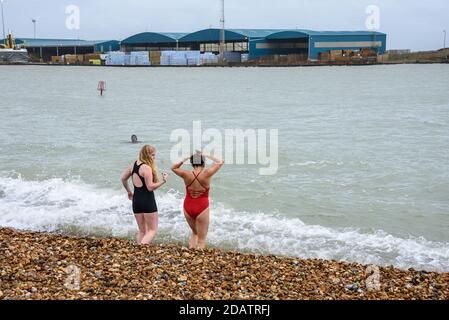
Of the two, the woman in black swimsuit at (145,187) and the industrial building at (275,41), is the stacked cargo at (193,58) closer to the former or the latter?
the industrial building at (275,41)

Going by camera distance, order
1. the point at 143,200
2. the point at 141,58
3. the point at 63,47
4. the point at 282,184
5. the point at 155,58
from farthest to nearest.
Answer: the point at 63,47 → the point at 155,58 → the point at 141,58 → the point at 282,184 → the point at 143,200

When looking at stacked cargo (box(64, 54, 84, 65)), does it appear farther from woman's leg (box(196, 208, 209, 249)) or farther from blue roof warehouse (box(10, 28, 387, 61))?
woman's leg (box(196, 208, 209, 249))

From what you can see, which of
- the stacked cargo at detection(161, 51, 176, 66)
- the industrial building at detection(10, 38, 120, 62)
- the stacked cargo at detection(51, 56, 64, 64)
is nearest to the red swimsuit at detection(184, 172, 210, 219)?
the stacked cargo at detection(161, 51, 176, 66)

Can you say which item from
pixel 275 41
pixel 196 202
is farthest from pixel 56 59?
pixel 196 202

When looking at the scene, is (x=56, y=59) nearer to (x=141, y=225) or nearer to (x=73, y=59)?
(x=73, y=59)

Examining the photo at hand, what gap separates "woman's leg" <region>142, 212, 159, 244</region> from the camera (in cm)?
884

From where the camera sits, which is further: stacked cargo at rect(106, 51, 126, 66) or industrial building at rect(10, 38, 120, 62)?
industrial building at rect(10, 38, 120, 62)

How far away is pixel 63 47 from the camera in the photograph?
5842 inches

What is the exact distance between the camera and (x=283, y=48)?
112250mm

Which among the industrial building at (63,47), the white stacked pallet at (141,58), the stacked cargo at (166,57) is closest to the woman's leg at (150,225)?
the stacked cargo at (166,57)

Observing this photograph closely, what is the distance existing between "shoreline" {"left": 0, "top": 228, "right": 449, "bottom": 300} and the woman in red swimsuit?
530 mm

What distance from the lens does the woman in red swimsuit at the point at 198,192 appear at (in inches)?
324

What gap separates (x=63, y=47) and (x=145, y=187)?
149 m
